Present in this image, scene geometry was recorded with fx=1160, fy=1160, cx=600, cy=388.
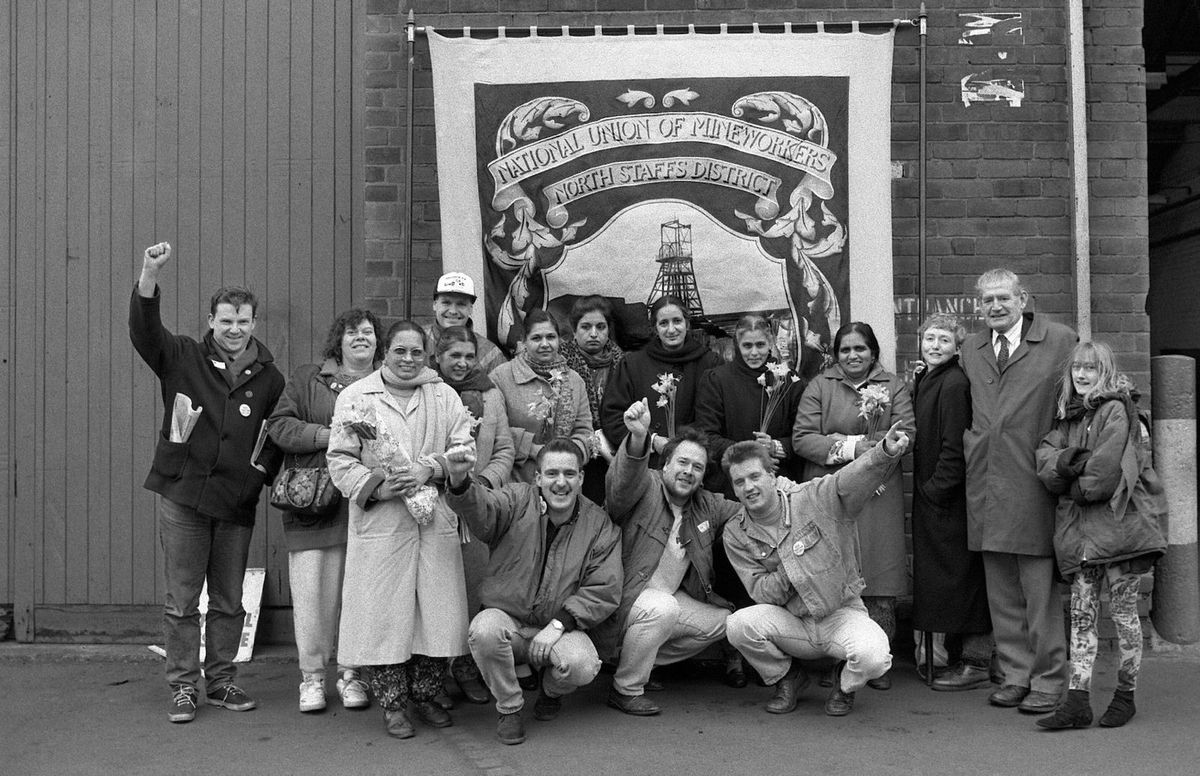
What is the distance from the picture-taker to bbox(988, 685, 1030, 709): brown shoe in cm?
515

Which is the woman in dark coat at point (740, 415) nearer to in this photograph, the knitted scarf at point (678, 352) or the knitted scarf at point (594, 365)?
the knitted scarf at point (678, 352)

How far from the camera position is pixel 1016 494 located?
16.8ft

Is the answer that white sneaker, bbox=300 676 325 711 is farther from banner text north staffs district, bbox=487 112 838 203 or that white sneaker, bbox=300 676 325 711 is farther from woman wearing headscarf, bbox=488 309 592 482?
banner text north staffs district, bbox=487 112 838 203

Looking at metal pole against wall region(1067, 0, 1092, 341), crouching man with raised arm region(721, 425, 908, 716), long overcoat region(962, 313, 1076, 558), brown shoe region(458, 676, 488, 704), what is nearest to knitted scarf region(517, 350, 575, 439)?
crouching man with raised arm region(721, 425, 908, 716)

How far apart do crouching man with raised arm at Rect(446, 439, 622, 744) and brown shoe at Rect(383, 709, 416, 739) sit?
380mm

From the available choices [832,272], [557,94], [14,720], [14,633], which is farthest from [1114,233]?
[14,633]

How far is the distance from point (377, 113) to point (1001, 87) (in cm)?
343

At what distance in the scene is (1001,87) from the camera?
6.36 metres

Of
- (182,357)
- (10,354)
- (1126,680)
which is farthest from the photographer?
(10,354)

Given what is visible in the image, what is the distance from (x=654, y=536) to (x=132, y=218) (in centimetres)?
357

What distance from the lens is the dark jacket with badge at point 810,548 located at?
4992 millimetres

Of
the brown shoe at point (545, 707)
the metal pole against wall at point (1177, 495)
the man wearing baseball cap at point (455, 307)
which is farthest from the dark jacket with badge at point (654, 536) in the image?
the metal pole against wall at point (1177, 495)

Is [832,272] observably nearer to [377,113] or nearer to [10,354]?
[377,113]

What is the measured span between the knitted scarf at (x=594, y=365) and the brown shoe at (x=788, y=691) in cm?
149
